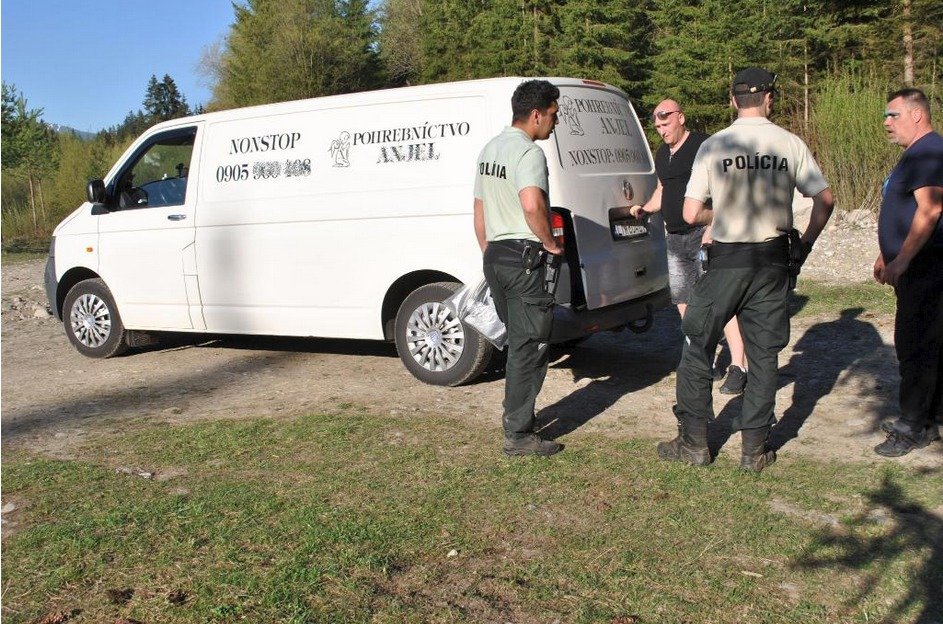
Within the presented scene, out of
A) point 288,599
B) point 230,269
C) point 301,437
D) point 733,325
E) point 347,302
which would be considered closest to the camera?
point 288,599

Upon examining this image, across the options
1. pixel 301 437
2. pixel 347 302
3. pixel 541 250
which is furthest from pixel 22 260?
pixel 541 250

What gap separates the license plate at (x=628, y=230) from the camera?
651cm

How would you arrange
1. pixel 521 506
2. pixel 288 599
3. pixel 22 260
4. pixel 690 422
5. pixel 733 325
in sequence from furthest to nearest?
pixel 22 260, pixel 733 325, pixel 690 422, pixel 521 506, pixel 288 599

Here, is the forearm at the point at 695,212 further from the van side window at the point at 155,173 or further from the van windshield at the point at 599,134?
the van side window at the point at 155,173

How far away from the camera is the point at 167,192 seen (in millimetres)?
8148

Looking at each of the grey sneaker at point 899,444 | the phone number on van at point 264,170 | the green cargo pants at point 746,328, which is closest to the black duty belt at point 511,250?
the green cargo pants at point 746,328

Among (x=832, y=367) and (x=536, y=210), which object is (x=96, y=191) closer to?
(x=536, y=210)

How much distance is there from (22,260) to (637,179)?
54.9 feet

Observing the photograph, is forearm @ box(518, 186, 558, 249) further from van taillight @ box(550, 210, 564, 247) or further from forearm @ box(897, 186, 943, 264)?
forearm @ box(897, 186, 943, 264)

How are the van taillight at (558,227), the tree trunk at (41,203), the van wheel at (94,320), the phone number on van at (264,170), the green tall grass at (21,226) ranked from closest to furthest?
1. the van taillight at (558,227)
2. the phone number on van at (264,170)
3. the van wheel at (94,320)
4. the green tall grass at (21,226)
5. the tree trunk at (41,203)

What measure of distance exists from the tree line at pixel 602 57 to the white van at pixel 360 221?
29.4 feet

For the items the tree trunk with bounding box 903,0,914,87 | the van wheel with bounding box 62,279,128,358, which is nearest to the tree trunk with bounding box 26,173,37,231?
the van wheel with bounding box 62,279,128,358

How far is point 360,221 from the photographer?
6996 millimetres

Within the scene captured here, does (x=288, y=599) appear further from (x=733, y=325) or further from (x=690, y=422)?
(x=733, y=325)
